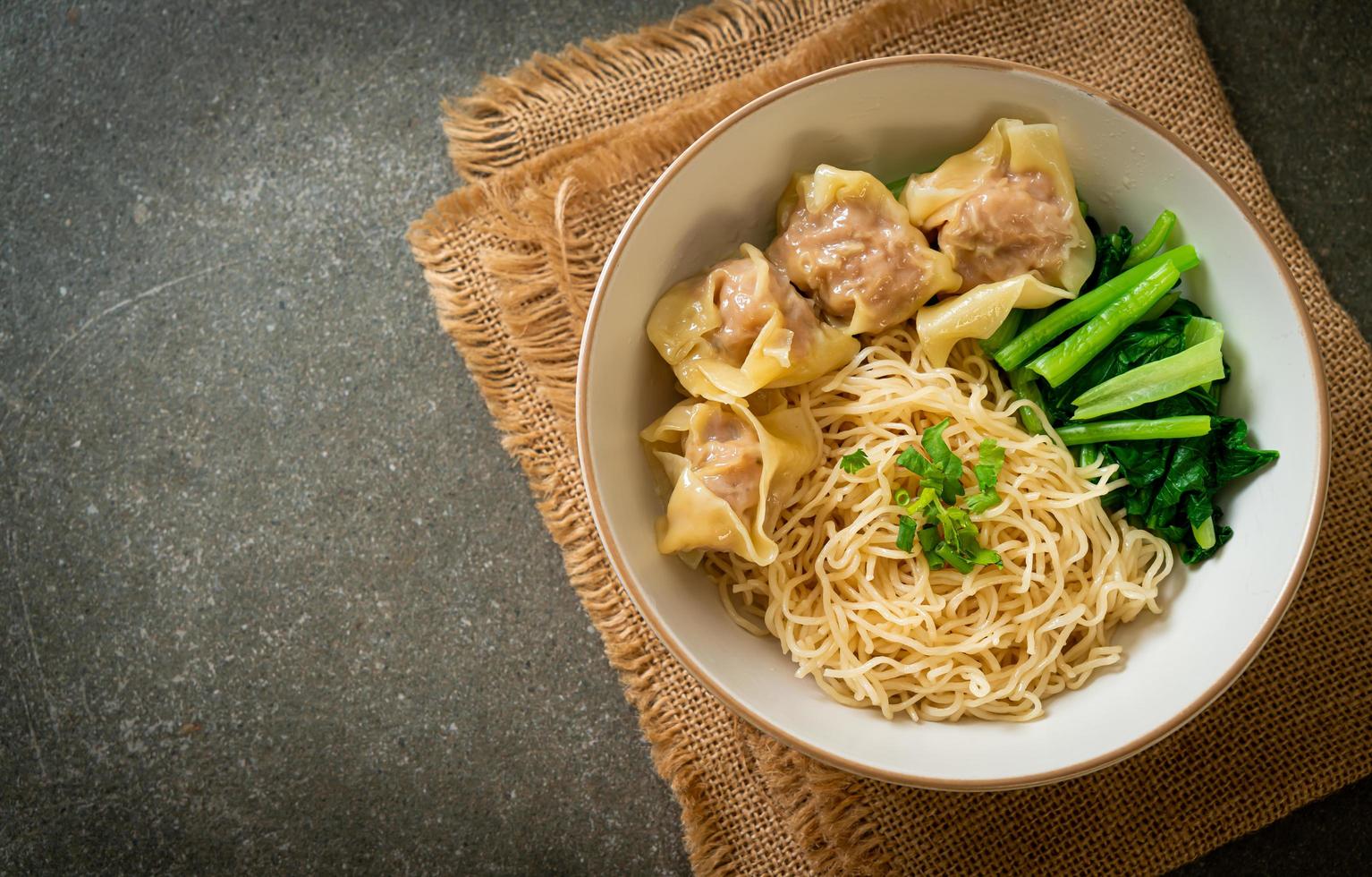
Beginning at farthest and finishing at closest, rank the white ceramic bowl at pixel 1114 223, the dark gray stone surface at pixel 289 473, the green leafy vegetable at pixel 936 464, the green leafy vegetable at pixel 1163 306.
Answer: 1. the dark gray stone surface at pixel 289 473
2. the green leafy vegetable at pixel 1163 306
3. the green leafy vegetable at pixel 936 464
4. the white ceramic bowl at pixel 1114 223

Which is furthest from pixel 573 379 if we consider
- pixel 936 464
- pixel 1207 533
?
→ pixel 1207 533

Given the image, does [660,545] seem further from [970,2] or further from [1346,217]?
[1346,217]

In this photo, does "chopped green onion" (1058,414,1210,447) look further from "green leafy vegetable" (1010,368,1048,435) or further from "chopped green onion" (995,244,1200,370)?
"chopped green onion" (995,244,1200,370)

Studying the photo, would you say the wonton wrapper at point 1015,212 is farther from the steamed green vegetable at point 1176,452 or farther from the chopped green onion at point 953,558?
the chopped green onion at point 953,558

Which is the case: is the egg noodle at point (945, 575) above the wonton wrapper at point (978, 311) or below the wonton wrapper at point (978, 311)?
below

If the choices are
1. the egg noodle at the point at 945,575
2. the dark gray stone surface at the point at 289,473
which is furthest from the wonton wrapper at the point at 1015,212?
the dark gray stone surface at the point at 289,473

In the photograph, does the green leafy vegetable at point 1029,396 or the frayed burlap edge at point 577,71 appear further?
the frayed burlap edge at point 577,71

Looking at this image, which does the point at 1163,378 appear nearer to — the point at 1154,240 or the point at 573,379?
the point at 1154,240
